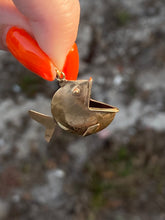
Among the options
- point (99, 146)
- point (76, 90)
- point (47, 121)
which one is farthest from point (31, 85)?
point (76, 90)

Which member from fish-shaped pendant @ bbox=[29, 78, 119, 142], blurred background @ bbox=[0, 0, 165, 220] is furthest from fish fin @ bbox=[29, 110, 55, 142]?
blurred background @ bbox=[0, 0, 165, 220]

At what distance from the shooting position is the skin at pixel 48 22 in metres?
0.62

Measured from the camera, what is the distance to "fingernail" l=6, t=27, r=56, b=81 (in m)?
0.67

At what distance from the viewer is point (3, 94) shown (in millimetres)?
1866

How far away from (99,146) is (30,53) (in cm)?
106

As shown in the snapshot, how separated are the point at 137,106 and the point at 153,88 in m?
0.17

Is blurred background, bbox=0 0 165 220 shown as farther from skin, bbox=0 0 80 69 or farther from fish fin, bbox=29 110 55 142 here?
skin, bbox=0 0 80 69

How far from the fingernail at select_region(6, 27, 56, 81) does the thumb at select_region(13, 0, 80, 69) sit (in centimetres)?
2

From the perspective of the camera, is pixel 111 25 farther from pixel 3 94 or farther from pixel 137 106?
pixel 3 94

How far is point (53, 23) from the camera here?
2.09 ft

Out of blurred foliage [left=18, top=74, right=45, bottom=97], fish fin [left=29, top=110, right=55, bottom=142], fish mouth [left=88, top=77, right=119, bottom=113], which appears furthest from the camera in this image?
blurred foliage [left=18, top=74, right=45, bottom=97]

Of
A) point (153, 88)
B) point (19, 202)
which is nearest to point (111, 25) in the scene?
point (153, 88)

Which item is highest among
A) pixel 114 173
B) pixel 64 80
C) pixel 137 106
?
pixel 64 80

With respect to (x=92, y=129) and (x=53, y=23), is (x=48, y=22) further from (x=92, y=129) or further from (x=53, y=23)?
(x=92, y=129)
